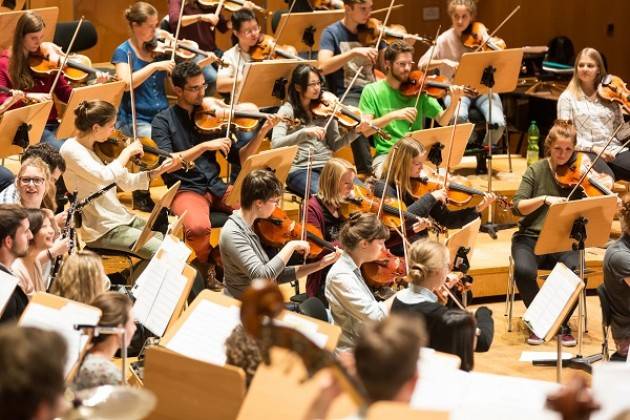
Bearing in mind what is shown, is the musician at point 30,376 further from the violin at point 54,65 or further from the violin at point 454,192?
the violin at point 54,65

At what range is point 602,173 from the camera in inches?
246

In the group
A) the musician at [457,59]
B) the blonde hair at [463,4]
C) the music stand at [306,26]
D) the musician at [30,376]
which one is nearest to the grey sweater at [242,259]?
the musician at [30,376]

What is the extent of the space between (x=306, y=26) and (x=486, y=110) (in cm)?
140

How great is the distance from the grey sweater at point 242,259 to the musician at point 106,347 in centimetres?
136

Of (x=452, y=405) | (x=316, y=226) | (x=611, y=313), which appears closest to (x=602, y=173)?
(x=611, y=313)

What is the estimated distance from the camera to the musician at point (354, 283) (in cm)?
436

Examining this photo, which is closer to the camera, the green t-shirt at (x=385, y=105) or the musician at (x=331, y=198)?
the musician at (x=331, y=198)

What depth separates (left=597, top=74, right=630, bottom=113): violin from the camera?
6664 mm

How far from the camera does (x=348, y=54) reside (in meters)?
7.10

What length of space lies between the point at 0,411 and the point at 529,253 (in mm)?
3963

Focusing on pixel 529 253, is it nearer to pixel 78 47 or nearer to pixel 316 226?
pixel 316 226

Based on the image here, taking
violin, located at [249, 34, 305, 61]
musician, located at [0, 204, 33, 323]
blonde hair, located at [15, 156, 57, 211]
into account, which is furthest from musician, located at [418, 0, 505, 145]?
musician, located at [0, 204, 33, 323]

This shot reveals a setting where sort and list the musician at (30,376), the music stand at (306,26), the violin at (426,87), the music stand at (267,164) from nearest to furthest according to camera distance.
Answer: the musician at (30,376) < the music stand at (267,164) < the violin at (426,87) < the music stand at (306,26)

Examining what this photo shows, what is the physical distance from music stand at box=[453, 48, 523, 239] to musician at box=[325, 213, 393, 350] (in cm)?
224
